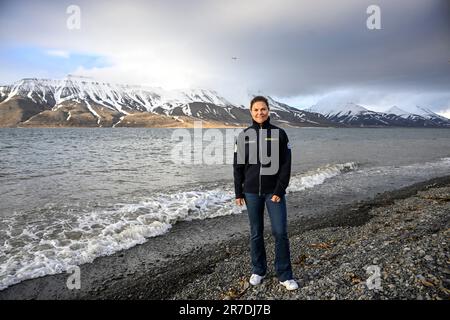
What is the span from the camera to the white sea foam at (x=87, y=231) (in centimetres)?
824

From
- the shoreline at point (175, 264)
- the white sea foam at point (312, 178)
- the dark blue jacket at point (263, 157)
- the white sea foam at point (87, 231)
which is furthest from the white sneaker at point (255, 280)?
the white sea foam at point (312, 178)

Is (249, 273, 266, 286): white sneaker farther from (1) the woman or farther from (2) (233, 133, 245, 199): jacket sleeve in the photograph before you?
(2) (233, 133, 245, 199): jacket sleeve

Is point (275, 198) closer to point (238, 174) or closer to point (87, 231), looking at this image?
point (238, 174)

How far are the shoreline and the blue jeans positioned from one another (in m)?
0.54

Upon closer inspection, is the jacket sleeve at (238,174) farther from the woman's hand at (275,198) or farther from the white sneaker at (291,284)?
the white sneaker at (291,284)

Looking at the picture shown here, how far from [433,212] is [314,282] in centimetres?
Answer: 782

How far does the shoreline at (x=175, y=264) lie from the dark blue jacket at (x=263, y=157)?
2.06 m

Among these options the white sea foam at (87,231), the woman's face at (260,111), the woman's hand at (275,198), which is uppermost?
the woman's face at (260,111)

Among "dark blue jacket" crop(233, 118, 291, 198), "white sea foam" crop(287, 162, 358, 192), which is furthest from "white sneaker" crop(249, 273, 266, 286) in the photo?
"white sea foam" crop(287, 162, 358, 192)

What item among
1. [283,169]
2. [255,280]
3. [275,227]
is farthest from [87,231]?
[283,169]

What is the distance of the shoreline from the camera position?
6934 millimetres

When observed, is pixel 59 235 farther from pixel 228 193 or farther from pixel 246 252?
pixel 228 193
